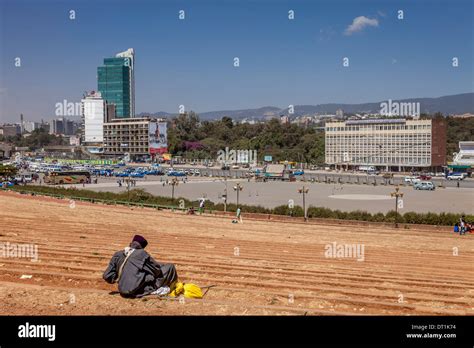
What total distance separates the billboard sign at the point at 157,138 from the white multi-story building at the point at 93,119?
2475 cm

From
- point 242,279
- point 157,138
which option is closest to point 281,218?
point 242,279

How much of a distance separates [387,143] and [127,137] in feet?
A: 263

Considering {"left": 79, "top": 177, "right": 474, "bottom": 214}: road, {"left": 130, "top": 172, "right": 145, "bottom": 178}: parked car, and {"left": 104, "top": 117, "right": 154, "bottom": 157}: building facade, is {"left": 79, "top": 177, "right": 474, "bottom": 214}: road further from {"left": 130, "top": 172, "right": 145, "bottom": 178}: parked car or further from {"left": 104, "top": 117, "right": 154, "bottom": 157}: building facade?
{"left": 104, "top": 117, "right": 154, "bottom": 157}: building facade

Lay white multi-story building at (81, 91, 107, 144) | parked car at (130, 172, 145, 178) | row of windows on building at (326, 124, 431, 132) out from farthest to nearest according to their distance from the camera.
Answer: white multi-story building at (81, 91, 107, 144), row of windows on building at (326, 124, 431, 132), parked car at (130, 172, 145, 178)

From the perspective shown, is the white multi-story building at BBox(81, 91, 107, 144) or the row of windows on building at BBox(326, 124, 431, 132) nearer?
the row of windows on building at BBox(326, 124, 431, 132)

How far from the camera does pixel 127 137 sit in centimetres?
16562

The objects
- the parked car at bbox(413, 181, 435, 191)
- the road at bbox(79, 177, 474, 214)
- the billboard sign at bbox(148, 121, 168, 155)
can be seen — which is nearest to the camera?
the road at bbox(79, 177, 474, 214)

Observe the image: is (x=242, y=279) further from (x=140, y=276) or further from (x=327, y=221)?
(x=327, y=221)

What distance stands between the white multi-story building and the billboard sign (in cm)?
2475

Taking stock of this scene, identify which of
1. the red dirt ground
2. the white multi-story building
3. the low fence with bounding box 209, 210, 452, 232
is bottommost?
the low fence with bounding box 209, 210, 452, 232

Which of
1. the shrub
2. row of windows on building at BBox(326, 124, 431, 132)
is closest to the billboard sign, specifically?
row of windows on building at BBox(326, 124, 431, 132)

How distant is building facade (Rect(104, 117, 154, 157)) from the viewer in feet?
531
